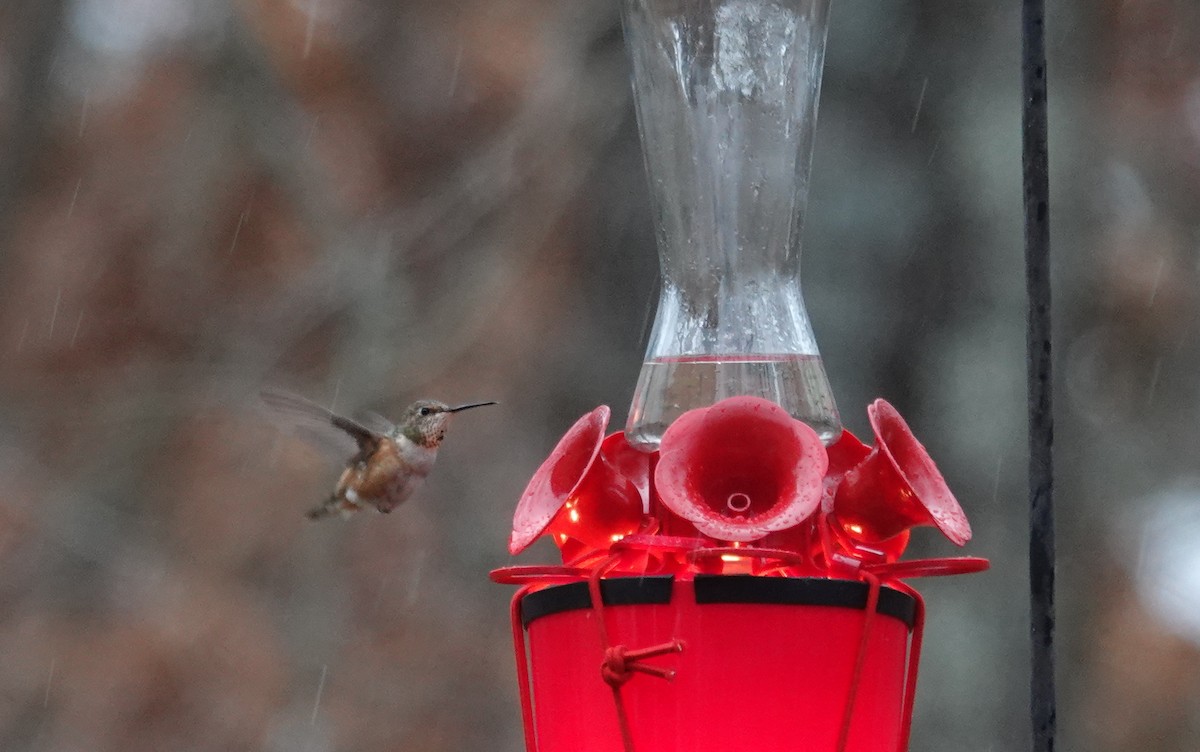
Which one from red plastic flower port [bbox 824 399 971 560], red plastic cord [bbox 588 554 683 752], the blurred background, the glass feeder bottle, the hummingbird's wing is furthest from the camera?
the blurred background

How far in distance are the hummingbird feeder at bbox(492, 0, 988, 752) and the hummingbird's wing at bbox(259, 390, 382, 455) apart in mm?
1174

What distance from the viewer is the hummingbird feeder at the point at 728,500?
2039mm

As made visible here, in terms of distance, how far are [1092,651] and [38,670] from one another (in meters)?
4.63

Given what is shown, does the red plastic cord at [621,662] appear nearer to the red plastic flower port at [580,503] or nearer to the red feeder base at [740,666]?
the red feeder base at [740,666]

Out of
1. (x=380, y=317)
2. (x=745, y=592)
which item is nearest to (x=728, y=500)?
(x=745, y=592)

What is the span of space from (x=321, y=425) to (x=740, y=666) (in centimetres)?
201

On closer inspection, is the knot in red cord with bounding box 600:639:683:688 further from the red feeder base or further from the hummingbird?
the hummingbird

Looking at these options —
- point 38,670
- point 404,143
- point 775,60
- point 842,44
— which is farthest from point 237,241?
point 775,60

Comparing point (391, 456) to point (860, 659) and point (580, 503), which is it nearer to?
point (580, 503)

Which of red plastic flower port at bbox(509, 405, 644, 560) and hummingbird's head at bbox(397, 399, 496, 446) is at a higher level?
red plastic flower port at bbox(509, 405, 644, 560)

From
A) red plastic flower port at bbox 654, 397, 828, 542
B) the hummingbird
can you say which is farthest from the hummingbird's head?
red plastic flower port at bbox 654, 397, 828, 542

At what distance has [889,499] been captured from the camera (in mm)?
2176

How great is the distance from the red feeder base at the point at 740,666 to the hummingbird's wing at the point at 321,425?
1.51 m

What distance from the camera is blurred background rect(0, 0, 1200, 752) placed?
234 inches
